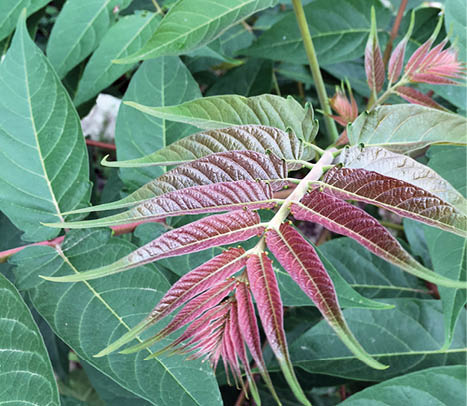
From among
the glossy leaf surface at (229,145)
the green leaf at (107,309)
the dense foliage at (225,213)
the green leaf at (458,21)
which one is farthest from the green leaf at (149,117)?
the green leaf at (458,21)

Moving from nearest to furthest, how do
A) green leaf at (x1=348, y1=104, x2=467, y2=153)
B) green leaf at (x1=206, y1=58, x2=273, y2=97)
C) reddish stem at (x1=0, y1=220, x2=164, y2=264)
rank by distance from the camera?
green leaf at (x1=348, y1=104, x2=467, y2=153)
reddish stem at (x1=0, y1=220, x2=164, y2=264)
green leaf at (x1=206, y1=58, x2=273, y2=97)

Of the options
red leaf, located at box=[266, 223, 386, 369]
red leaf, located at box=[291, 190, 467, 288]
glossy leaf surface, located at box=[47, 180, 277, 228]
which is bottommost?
red leaf, located at box=[266, 223, 386, 369]

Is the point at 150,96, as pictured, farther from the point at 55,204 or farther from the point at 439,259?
the point at 439,259

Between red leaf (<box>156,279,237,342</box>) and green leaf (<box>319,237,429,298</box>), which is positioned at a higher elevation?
red leaf (<box>156,279,237,342</box>)

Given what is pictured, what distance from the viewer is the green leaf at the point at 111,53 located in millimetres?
649

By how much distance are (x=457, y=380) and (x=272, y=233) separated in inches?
12.8

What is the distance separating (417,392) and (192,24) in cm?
46

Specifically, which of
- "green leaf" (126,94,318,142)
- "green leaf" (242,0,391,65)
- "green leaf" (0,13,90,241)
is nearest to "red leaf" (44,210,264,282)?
"green leaf" (126,94,318,142)

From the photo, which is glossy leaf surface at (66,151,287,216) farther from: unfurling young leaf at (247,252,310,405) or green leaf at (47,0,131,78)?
green leaf at (47,0,131,78)

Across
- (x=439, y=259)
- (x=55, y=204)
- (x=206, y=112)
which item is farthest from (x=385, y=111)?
(x=55, y=204)

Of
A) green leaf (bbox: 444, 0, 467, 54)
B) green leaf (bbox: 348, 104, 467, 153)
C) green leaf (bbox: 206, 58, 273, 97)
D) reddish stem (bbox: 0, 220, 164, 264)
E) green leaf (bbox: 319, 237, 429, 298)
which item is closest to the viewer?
green leaf (bbox: 348, 104, 467, 153)

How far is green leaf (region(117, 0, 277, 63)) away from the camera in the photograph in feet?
1.69

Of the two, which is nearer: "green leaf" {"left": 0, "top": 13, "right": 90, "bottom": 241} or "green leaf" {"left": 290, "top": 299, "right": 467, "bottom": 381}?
"green leaf" {"left": 0, "top": 13, "right": 90, "bottom": 241}

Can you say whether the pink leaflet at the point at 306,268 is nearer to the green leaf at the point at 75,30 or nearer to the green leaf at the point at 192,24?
the green leaf at the point at 192,24
